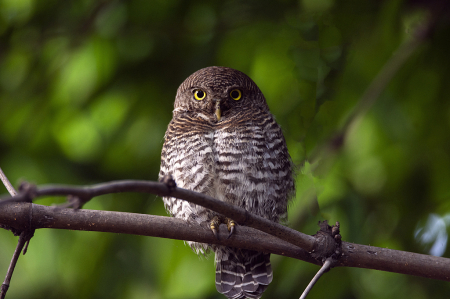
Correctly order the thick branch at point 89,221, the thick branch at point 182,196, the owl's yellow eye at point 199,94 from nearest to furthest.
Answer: the thick branch at point 182,196 → the thick branch at point 89,221 → the owl's yellow eye at point 199,94

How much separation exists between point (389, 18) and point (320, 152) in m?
0.68

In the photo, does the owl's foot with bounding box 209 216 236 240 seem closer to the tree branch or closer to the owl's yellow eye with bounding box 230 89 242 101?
the tree branch

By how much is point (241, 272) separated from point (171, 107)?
99 cm

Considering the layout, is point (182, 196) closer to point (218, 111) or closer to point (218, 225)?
point (218, 225)

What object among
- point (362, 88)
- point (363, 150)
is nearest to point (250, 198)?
point (363, 150)

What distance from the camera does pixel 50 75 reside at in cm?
244

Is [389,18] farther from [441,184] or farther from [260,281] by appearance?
[260,281]

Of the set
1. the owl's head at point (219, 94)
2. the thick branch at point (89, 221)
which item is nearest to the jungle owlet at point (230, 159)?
the owl's head at point (219, 94)

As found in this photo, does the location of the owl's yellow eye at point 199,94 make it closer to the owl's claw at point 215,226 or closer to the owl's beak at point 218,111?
the owl's beak at point 218,111

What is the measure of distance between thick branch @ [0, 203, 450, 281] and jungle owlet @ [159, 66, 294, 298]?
244 millimetres

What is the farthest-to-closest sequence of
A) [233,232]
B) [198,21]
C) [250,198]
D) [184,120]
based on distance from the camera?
[198,21] → [184,120] → [250,198] → [233,232]

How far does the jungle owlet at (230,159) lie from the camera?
174 centimetres

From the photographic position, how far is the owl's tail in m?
1.88

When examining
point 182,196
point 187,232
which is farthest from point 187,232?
point 182,196
